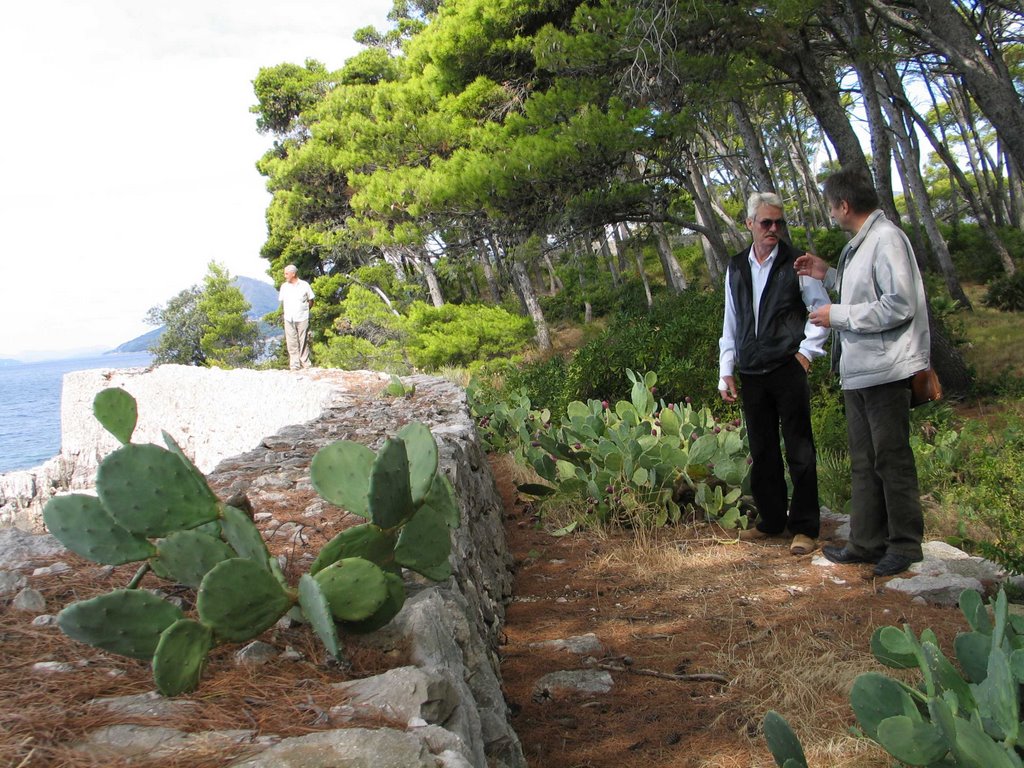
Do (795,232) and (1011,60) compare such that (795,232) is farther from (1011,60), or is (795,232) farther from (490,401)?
(490,401)

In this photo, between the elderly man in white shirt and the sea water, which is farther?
the sea water

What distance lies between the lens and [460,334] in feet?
50.6

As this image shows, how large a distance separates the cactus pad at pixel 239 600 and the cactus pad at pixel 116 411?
63cm

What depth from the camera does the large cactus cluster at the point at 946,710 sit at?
1.57 metres

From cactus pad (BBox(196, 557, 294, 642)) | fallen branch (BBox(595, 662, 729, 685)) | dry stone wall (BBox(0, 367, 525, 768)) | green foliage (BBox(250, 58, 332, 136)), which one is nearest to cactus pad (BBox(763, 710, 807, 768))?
dry stone wall (BBox(0, 367, 525, 768))

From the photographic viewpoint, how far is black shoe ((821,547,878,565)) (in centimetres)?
377

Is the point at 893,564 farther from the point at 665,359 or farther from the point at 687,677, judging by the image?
the point at 665,359

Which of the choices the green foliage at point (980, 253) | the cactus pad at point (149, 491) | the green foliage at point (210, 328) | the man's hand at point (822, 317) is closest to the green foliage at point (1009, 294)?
the green foliage at point (980, 253)

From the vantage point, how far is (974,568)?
3.60 meters

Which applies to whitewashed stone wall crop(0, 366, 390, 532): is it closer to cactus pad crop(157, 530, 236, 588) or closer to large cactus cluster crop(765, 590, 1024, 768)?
cactus pad crop(157, 530, 236, 588)

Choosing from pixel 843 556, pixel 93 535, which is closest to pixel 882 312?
pixel 843 556

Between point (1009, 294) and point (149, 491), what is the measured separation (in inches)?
696

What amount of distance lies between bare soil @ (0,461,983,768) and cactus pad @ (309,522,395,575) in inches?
7.4

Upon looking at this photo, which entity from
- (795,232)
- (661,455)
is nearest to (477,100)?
(661,455)
